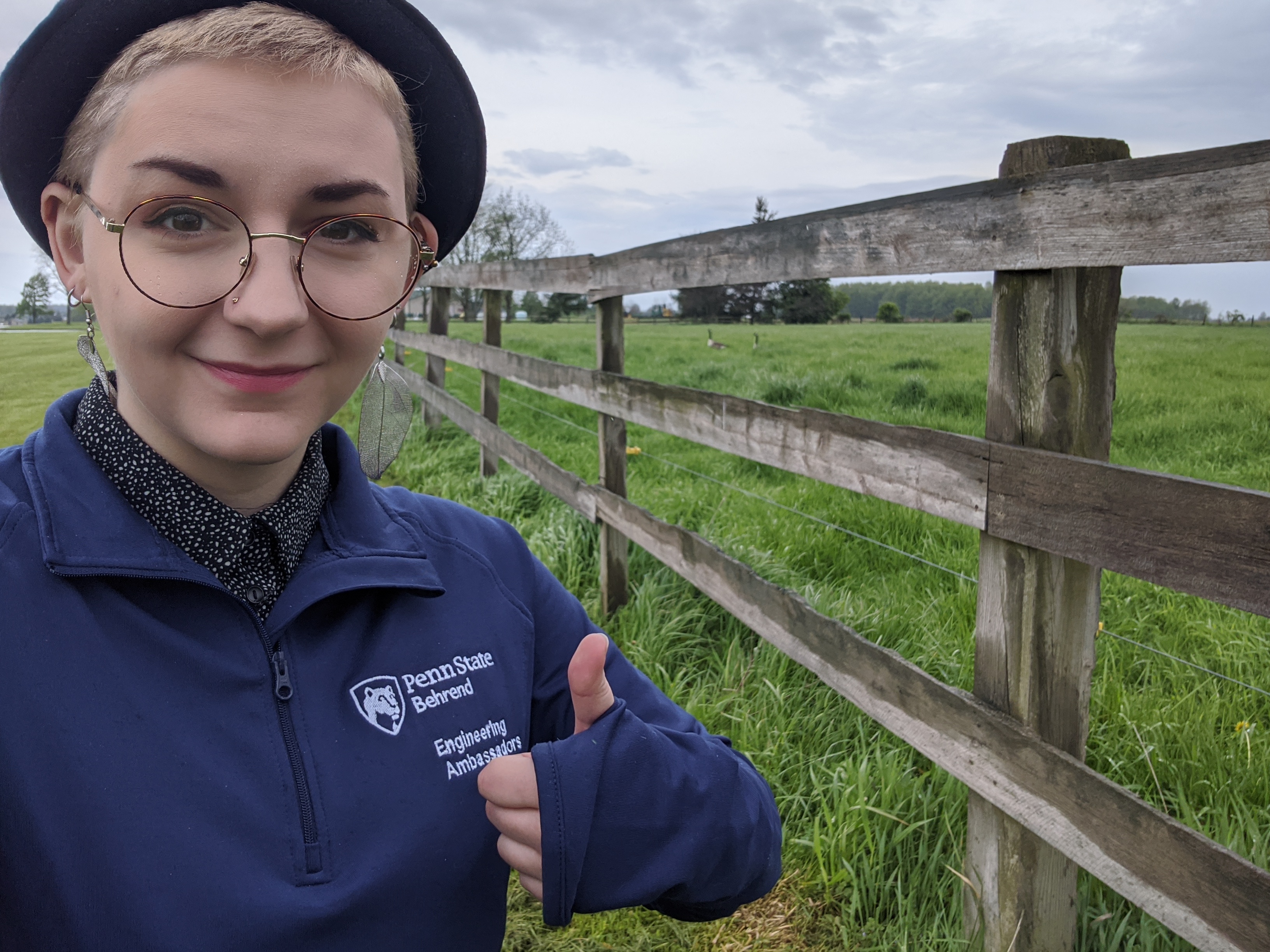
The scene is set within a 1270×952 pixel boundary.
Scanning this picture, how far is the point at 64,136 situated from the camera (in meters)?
1.06

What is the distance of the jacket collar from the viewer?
91 cm

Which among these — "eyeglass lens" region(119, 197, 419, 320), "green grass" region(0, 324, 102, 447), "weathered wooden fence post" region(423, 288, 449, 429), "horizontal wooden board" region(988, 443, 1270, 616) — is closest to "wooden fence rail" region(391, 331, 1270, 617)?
"horizontal wooden board" region(988, 443, 1270, 616)

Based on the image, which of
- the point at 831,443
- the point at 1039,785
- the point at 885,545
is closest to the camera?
the point at 1039,785

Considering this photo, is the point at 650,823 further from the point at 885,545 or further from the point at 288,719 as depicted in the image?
the point at 885,545

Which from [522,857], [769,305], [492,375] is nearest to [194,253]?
[522,857]

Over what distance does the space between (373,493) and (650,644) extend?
2.34m

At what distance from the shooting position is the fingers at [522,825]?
38.5 inches

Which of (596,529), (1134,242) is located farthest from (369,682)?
(596,529)

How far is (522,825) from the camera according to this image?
3.23 ft

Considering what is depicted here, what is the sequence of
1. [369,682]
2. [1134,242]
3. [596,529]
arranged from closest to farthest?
[369,682], [1134,242], [596,529]

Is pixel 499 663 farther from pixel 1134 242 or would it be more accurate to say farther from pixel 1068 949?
pixel 1068 949

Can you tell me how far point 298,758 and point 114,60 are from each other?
32.1 inches

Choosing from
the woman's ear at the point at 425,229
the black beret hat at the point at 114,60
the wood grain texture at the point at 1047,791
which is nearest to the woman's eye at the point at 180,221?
the black beret hat at the point at 114,60

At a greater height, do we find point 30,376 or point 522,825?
point 30,376
